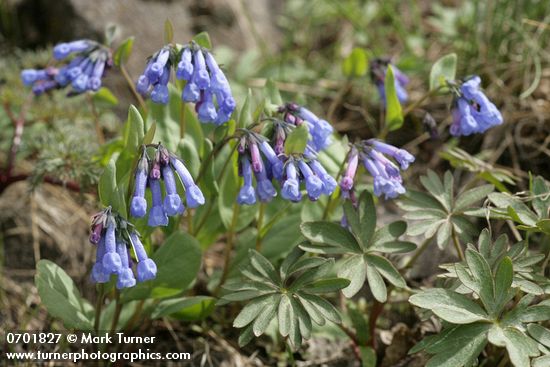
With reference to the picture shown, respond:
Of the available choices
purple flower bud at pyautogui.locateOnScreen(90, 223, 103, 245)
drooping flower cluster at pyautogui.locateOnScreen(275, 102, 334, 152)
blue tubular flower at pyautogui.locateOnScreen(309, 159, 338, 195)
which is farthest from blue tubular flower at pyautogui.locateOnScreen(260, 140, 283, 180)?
purple flower bud at pyautogui.locateOnScreen(90, 223, 103, 245)

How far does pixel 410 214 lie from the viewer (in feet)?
9.42

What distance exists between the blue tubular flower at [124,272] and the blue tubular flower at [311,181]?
0.72 meters

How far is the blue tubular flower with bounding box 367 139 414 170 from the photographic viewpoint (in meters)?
2.84

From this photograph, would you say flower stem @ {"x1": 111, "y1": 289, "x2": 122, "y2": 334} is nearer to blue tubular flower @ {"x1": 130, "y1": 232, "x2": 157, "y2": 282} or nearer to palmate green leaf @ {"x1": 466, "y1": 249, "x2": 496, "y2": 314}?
blue tubular flower @ {"x1": 130, "y1": 232, "x2": 157, "y2": 282}

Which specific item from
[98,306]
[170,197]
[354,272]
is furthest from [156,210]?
[354,272]

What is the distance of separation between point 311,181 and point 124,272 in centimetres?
77

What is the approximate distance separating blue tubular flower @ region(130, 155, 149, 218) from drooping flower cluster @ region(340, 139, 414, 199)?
2.71ft

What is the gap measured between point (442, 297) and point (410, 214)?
514 mm

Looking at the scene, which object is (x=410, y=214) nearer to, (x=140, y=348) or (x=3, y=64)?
(x=140, y=348)

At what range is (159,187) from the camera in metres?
2.50

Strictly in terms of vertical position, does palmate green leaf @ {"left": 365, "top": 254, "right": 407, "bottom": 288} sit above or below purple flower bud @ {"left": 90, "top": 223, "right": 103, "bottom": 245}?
below

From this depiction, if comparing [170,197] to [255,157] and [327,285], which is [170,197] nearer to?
[255,157]

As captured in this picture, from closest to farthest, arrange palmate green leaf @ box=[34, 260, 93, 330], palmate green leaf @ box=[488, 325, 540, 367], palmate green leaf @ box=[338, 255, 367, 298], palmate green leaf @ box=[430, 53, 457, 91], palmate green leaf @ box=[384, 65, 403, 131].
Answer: palmate green leaf @ box=[488, 325, 540, 367]
palmate green leaf @ box=[338, 255, 367, 298]
palmate green leaf @ box=[34, 260, 93, 330]
palmate green leaf @ box=[384, 65, 403, 131]
palmate green leaf @ box=[430, 53, 457, 91]

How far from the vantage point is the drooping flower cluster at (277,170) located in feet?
8.46
